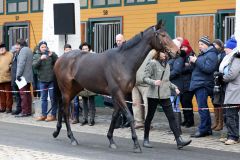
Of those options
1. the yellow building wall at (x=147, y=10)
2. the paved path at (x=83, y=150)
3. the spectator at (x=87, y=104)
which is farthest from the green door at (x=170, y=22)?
the paved path at (x=83, y=150)

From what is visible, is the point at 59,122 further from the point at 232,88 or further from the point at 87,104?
the point at 232,88

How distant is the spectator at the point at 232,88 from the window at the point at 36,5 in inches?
425

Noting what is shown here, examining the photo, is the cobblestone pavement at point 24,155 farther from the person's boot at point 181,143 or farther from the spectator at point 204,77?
Result: the spectator at point 204,77

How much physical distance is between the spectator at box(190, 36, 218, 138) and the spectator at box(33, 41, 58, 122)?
14.5 ft

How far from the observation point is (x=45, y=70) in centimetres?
1559

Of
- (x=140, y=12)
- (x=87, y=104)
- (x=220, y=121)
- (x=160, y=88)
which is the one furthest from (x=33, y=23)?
(x=160, y=88)

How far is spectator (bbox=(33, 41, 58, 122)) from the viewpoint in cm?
1549

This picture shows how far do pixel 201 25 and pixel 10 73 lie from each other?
5.71 meters

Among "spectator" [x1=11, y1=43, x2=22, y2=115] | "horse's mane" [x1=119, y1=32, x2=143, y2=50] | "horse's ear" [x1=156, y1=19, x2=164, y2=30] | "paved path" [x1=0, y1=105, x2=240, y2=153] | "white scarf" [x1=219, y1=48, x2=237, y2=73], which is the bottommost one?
"paved path" [x1=0, y1=105, x2=240, y2=153]

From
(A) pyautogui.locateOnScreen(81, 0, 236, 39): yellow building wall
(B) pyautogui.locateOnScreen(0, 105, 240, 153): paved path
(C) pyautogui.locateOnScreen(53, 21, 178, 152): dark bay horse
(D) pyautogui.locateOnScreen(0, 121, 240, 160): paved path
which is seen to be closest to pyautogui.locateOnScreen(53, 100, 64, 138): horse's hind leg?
(D) pyautogui.locateOnScreen(0, 121, 240, 160): paved path

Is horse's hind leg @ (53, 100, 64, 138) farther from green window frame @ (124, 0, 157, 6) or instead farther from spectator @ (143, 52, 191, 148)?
green window frame @ (124, 0, 157, 6)

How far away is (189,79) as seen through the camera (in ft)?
44.3

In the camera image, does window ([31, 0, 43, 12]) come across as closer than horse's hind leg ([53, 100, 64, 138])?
No

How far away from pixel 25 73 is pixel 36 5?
214 inches
